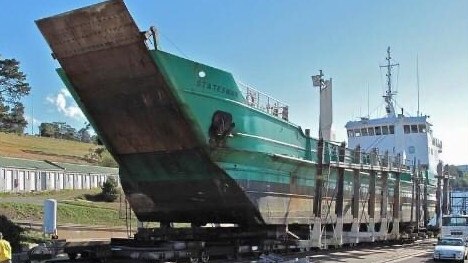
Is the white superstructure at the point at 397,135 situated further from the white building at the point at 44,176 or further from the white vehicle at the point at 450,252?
the white building at the point at 44,176

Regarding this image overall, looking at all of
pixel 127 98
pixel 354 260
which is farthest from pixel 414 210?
pixel 127 98

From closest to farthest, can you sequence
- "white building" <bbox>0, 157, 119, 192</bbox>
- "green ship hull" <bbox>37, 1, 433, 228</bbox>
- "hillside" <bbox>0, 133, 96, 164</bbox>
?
1. "green ship hull" <bbox>37, 1, 433, 228</bbox>
2. "white building" <bbox>0, 157, 119, 192</bbox>
3. "hillside" <bbox>0, 133, 96, 164</bbox>

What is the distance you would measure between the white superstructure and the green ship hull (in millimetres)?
14494

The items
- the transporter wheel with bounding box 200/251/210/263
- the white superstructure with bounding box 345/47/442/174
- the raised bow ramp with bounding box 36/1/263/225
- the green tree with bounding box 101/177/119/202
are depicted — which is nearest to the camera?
the raised bow ramp with bounding box 36/1/263/225

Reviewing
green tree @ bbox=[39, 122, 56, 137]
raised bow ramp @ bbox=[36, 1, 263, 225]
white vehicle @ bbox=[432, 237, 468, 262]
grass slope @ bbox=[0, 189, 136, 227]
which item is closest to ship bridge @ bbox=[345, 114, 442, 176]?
white vehicle @ bbox=[432, 237, 468, 262]

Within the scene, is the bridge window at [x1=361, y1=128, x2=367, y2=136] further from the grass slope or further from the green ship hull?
the green ship hull

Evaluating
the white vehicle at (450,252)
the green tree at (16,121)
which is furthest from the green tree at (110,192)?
the green tree at (16,121)

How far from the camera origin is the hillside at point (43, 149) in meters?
72.2

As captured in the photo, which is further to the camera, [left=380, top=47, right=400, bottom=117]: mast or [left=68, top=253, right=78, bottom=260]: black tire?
[left=380, top=47, right=400, bottom=117]: mast

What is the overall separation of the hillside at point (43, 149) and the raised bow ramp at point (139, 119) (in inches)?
2255

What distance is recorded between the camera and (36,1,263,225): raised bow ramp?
1213cm

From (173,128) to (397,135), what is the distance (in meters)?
19.6

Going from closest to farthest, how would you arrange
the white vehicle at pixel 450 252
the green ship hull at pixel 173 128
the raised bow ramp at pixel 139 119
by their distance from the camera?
the raised bow ramp at pixel 139 119 < the green ship hull at pixel 173 128 < the white vehicle at pixel 450 252

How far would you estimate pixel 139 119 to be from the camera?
13578 millimetres
